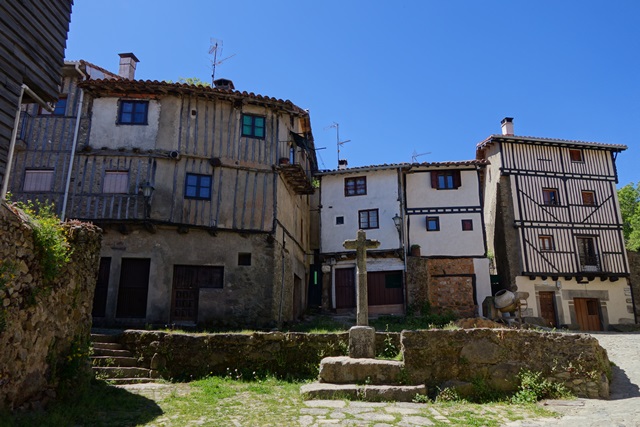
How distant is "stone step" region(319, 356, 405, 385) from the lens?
8508mm

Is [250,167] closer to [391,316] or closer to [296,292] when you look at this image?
[296,292]

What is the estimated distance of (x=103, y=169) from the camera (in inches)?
654

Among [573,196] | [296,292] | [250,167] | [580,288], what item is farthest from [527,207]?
[250,167]

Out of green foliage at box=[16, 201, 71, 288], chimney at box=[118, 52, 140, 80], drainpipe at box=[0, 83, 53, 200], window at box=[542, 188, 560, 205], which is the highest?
chimney at box=[118, 52, 140, 80]

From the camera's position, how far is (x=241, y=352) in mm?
10016

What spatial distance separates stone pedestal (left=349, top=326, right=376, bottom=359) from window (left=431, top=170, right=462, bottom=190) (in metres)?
16.0

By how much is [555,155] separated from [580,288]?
7.24 meters

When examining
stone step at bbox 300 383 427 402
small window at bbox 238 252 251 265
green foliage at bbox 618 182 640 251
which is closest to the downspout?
small window at bbox 238 252 251 265

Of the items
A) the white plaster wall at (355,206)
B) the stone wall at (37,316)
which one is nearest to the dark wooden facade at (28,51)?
the stone wall at (37,316)

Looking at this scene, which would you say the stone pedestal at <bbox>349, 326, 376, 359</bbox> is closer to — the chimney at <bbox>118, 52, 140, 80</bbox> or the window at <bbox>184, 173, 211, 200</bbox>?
the window at <bbox>184, 173, 211, 200</bbox>

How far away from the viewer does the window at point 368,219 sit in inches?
941

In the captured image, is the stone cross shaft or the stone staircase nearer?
the stone staircase

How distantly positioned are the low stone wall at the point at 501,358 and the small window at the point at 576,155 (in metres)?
20.3

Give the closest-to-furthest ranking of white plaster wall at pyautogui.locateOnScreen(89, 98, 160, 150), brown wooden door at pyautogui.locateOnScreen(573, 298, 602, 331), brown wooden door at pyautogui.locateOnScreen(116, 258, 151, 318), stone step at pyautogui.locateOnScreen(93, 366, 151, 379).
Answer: stone step at pyautogui.locateOnScreen(93, 366, 151, 379) → brown wooden door at pyautogui.locateOnScreen(116, 258, 151, 318) → white plaster wall at pyautogui.locateOnScreen(89, 98, 160, 150) → brown wooden door at pyautogui.locateOnScreen(573, 298, 602, 331)
